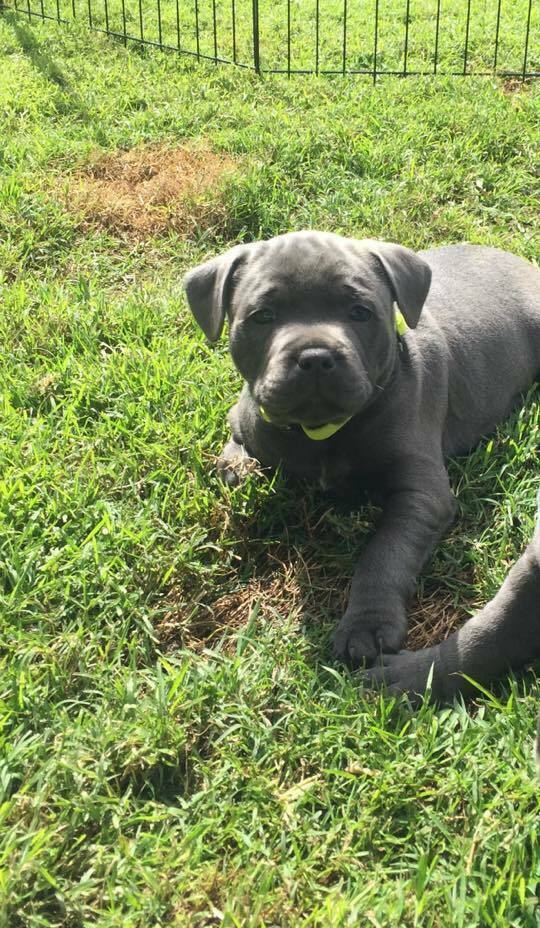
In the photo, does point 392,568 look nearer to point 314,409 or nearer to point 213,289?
point 314,409

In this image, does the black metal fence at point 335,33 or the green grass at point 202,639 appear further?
the black metal fence at point 335,33

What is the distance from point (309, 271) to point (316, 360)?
0.44m

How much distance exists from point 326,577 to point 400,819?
121 centimetres

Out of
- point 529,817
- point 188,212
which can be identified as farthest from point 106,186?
point 529,817

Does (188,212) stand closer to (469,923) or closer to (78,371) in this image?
(78,371)

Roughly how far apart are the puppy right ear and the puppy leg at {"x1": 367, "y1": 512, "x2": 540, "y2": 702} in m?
1.56

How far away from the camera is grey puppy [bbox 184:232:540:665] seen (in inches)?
135

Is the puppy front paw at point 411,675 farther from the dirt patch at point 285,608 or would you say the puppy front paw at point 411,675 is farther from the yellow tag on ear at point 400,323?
the yellow tag on ear at point 400,323

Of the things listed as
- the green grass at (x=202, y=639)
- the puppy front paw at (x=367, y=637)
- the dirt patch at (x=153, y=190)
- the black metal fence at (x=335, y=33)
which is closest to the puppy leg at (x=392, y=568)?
the puppy front paw at (x=367, y=637)

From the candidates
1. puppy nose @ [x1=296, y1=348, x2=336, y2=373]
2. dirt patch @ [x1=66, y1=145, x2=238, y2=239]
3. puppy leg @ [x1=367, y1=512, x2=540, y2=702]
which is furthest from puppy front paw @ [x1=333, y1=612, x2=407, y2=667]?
dirt patch @ [x1=66, y1=145, x2=238, y2=239]

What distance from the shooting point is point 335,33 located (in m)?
9.70

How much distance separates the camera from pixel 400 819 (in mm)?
2625

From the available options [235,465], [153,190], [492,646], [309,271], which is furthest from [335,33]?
[492,646]

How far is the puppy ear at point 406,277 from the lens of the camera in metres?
3.87
